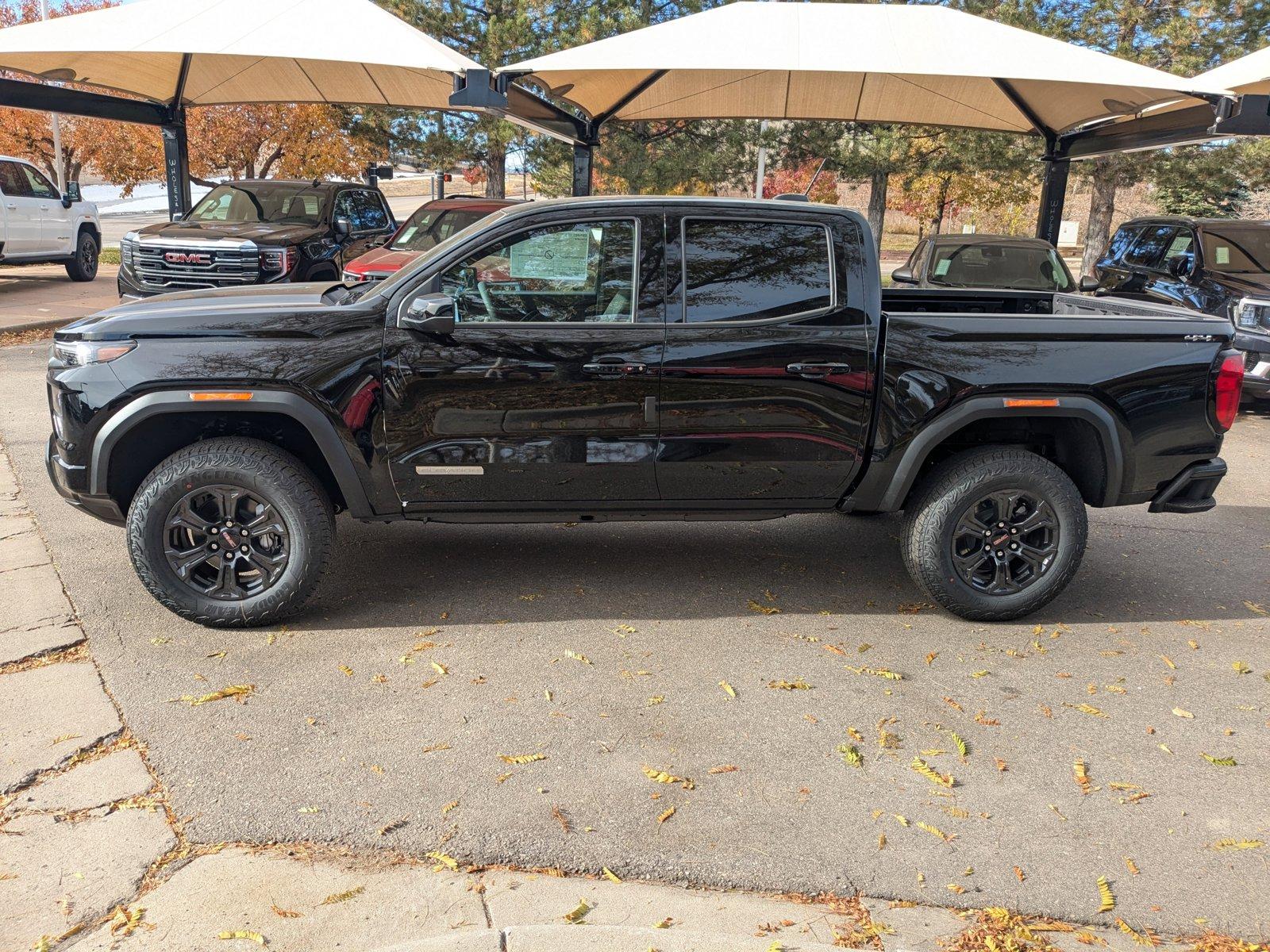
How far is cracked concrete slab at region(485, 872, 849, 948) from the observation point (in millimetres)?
2738

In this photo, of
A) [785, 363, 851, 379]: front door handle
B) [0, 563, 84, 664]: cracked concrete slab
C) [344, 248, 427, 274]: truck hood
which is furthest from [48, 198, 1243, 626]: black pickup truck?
[344, 248, 427, 274]: truck hood

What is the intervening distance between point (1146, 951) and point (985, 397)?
2522 mm

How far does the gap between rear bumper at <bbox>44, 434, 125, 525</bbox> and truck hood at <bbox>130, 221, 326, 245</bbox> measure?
755cm

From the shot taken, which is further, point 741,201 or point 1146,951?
point 741,201

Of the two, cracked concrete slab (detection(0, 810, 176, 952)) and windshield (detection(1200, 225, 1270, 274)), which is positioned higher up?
windshield (detection(1200, 225, 1270, 274))

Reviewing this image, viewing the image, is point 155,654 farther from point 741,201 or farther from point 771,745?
point 741,201

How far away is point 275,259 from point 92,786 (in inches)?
A: 357

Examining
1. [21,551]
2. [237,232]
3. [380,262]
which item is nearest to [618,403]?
[21,551]

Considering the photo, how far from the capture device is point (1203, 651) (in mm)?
4652

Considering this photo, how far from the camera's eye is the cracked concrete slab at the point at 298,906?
2654 millimetres

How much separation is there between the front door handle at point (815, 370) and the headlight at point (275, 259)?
8.51 metres

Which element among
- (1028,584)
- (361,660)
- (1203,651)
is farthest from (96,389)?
(1203,651)

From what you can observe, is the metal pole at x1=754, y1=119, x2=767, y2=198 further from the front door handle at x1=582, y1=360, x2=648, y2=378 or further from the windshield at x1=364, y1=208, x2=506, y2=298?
the front door handle at x1=582, y1=360, x2=648, y2=378

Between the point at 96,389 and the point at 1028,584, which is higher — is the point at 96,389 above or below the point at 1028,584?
above
